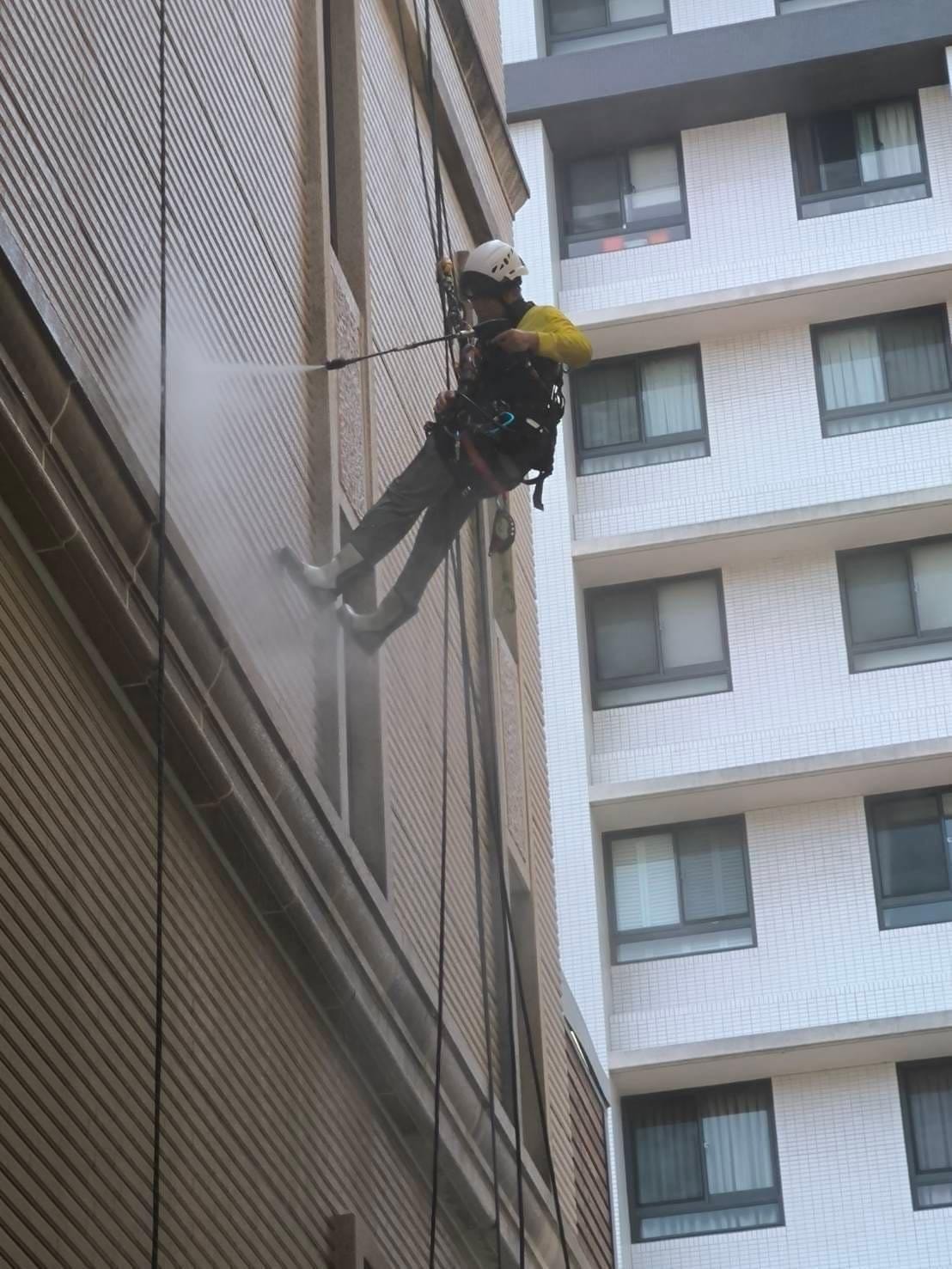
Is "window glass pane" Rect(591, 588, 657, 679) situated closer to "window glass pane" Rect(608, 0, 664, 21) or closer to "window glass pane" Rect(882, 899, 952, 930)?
"window glass pane" Rect(882, 899, 952, 930)

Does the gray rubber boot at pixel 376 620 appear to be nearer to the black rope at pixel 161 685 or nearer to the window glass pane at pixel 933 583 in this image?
the black rope at pixel 161 685

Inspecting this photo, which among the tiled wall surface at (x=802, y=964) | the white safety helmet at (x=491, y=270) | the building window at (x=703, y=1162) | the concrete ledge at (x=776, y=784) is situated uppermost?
the concrete ledge at (x=776, y=784)

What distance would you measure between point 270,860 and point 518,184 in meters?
10.5

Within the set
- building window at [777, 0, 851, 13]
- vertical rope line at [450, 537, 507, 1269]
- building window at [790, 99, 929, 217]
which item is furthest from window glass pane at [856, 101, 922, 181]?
vertical rope line at [450, 537, 507, 1269]

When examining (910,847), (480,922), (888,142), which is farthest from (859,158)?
(480,922)

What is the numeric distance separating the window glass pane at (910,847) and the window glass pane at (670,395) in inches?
205

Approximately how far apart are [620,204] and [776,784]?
793cm

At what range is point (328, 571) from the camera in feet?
39.6

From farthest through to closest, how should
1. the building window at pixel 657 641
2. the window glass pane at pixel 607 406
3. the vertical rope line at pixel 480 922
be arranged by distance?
the window glass pane at pixel 607 406, the building window at pixel 657 641, the vertical rope line at pixel 480 922

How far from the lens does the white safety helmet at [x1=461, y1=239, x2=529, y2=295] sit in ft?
39.2

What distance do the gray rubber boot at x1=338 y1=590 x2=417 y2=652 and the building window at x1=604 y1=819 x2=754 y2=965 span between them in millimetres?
14129

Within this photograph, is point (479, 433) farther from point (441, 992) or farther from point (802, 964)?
point (802, 964)

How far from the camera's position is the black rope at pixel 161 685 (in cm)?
833

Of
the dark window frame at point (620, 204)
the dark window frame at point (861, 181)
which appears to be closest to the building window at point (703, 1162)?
the dark window frame at point (620, 204)
